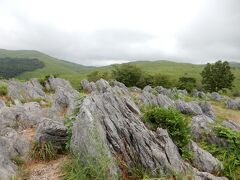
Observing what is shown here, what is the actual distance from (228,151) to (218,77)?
8720cm

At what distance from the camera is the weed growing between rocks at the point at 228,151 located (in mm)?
12347

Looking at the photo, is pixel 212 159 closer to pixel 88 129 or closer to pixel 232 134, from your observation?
pixel 232 134

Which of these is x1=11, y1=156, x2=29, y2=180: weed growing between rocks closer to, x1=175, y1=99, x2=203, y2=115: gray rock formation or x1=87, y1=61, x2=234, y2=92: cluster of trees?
x1=175, y1=99, x2=203, y2=115: gray rock formation

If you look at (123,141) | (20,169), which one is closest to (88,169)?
(123,141)

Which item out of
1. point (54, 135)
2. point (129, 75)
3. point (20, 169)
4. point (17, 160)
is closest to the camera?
point (20, 169)

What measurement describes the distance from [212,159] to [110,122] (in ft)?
13.9

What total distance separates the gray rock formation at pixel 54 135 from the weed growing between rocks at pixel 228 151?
619 centimetres

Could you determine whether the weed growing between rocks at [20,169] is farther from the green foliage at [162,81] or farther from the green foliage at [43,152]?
the green foliage at [162,81]

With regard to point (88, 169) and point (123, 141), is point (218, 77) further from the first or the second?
point (88, 169)

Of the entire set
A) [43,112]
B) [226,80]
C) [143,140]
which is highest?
[143,140]

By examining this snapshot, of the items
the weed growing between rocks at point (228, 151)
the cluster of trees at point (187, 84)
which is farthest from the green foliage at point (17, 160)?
the cluster of trees at point (187, 84)

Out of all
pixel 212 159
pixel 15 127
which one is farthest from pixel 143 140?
pixel 15 127

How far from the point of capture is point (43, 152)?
1298 cm

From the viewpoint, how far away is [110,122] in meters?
12.0
